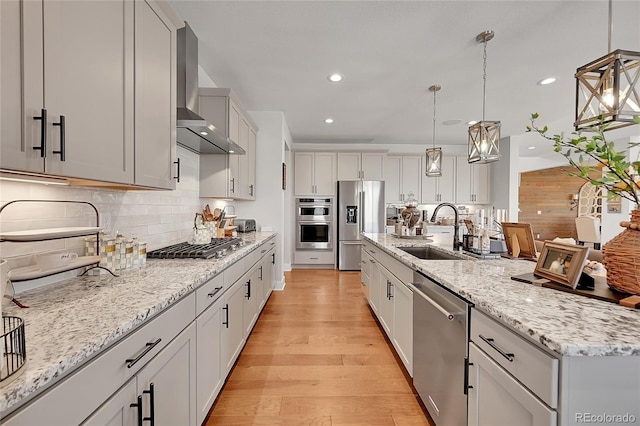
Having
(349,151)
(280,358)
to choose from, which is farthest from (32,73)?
(349,151)

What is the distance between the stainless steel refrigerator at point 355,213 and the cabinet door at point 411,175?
70 centimetres

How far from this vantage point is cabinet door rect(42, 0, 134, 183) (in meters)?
0.95

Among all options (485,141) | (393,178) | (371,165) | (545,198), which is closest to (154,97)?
(485,141)

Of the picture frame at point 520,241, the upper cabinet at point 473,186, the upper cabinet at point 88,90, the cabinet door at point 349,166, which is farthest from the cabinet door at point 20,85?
the upper cabinet at point 473,186

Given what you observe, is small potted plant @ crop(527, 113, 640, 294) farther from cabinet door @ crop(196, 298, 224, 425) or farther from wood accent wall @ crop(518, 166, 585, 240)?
wood accent wall @ crop(518, 166, 585, 240)

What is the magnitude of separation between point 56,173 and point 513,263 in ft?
7.41

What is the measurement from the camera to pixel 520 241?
1.92 metres

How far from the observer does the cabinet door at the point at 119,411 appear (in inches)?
30.0

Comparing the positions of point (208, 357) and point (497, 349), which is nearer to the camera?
point (497, 349)

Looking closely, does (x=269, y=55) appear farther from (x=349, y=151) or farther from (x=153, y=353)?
(x=349, y=151)

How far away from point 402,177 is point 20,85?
5914 mm

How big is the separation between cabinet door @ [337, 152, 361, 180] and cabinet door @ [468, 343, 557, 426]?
16.0ft

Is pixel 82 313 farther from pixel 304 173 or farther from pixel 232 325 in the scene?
pixel 304 173

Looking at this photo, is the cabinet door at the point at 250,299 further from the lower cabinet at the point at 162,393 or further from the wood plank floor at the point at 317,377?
the lower cabinet at the point at 162,393
